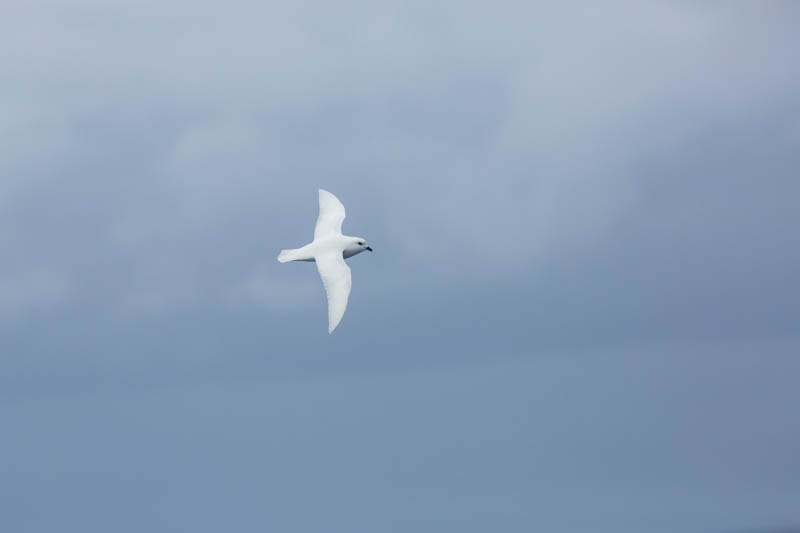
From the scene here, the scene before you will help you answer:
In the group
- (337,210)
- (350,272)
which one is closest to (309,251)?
(350,272)

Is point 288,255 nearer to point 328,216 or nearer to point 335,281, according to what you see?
point 335,281

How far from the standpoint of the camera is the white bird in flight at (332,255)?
73.9 metres

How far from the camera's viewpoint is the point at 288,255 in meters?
78.8

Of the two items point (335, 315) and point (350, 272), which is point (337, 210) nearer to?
point (350, 272)

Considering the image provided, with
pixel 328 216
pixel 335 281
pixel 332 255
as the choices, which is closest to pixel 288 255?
pixel 332 255

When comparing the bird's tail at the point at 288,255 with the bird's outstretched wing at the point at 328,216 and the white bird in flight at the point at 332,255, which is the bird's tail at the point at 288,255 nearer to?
the white bird in flight at the point at 332,255

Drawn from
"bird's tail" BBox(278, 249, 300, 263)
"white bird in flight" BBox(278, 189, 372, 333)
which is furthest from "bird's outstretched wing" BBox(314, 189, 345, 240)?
"bird's tail" BBox(278, 249, 300, 263)

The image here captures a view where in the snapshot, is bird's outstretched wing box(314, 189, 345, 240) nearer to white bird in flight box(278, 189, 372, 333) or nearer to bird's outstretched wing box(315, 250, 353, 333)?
white bird in flight box(278, 189, 372, 333)

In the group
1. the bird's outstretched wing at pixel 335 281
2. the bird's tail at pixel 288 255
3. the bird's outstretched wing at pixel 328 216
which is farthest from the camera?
the bird's outstretched wing at pixel 328 216

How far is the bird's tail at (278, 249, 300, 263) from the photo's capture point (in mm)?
78306

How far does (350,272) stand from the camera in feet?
253

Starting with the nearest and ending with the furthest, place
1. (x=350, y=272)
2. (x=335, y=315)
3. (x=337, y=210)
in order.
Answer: (x=335, y=315) → (x=350, y=272) → (x=337, y=210)

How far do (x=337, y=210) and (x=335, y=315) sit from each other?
1715 centimetres

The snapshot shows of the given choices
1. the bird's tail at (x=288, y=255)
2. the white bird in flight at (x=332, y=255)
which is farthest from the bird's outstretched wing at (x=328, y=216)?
the bird's tail at (x=288, y=255)
